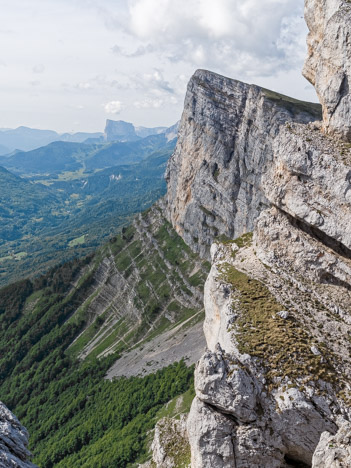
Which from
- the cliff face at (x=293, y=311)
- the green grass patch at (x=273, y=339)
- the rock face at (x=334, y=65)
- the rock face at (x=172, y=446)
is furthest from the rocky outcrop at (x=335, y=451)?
the rock face at (x=334, y=65)

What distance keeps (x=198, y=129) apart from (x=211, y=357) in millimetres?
168420

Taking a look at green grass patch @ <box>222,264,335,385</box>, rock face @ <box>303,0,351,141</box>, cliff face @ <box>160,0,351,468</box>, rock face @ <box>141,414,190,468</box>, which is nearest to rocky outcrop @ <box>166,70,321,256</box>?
rock face @ <box>303,0,351,141</box>

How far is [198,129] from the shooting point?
186 metres

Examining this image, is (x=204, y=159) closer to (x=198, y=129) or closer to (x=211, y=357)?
(x=198, y=129)

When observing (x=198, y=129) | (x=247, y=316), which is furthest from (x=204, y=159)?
(x=247, y=316)

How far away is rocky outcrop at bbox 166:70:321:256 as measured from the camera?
14912 cm

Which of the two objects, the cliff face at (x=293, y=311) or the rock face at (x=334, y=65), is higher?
the rock face at (x=334, y=65)

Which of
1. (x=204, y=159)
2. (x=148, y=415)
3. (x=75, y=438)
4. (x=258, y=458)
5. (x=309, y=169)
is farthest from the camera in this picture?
(x=204, y=159)

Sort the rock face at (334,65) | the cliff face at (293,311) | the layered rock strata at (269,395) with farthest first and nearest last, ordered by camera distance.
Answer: the rock face at (334,65) → the cliff face at (293,311) → the layered rock strata at (269,395)

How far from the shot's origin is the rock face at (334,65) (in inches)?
1613

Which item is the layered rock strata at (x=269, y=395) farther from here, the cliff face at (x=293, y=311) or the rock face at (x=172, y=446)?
the rock face at (x=172, y=446)

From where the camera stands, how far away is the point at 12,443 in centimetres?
2886

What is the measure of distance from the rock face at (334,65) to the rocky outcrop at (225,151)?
99.8 meters

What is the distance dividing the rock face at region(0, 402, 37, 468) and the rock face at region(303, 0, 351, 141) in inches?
1776
